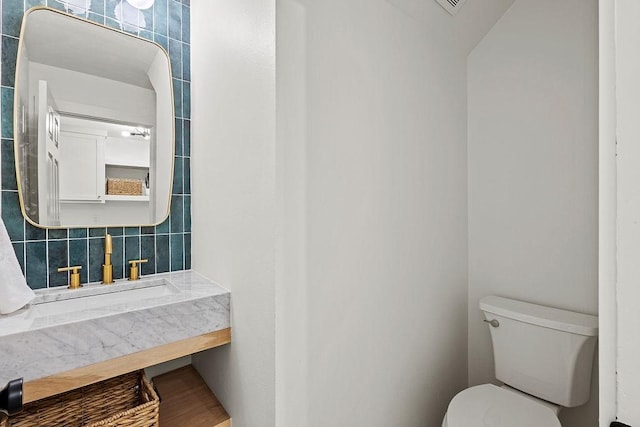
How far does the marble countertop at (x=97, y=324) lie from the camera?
83 cm

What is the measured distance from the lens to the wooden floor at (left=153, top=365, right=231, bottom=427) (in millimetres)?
1143

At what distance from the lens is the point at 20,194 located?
116 centimetres

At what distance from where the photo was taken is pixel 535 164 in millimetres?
1528

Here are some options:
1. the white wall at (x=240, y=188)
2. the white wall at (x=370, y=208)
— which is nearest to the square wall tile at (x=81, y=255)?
the white wall at (x=240, y=188)

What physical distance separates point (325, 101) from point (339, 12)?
12.5 inches

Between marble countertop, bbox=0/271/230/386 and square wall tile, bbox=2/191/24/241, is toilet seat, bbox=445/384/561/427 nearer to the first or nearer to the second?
marble countertop, bbox=0/271/230/386

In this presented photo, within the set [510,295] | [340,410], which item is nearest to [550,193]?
[510,295]

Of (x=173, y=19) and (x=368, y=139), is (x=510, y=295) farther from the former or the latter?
(x=173, y=19)

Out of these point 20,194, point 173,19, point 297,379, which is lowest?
point 297,379

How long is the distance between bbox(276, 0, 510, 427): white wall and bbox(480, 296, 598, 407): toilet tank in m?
0.25

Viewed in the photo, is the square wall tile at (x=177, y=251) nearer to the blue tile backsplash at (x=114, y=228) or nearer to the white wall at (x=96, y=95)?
the blue tile backsplash at (x=114, y=228)

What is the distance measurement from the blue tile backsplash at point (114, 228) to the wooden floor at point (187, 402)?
477 millimetres
